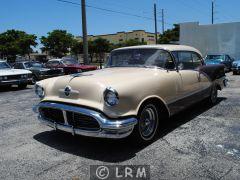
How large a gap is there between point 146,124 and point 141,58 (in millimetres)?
1554

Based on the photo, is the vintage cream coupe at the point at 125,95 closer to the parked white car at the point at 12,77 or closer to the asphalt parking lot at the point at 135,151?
the asphalt parking lot at the point at 135,151

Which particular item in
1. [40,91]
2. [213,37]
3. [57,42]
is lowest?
[40,91]

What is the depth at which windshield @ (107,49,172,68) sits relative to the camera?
608cm

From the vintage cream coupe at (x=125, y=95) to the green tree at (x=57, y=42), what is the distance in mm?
51329

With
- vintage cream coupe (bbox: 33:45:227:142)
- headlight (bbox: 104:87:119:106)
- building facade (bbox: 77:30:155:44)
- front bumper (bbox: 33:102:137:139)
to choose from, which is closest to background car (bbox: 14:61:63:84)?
vintage cream coupe (bbox: 33:45:227:142)

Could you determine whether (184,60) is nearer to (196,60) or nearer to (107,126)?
(196,60)

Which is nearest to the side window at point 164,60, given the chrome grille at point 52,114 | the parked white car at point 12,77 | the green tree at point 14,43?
the chrome grille at point 52,114

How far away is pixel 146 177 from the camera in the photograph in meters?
4.05

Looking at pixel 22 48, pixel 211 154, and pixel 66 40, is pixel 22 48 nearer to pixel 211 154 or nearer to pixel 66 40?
pixel 66 40

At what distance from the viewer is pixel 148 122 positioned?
17.4 feet

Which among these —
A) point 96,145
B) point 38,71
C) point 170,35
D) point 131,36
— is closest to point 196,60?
point 96,145

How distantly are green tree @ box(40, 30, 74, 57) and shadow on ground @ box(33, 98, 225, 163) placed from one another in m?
52.1

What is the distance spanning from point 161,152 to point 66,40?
177ft

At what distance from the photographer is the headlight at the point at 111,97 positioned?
4609mm
